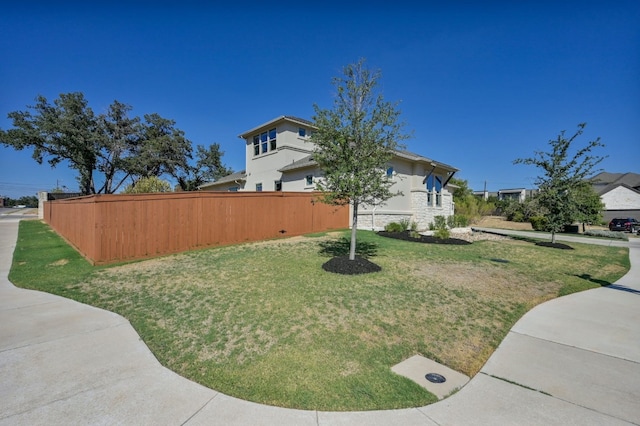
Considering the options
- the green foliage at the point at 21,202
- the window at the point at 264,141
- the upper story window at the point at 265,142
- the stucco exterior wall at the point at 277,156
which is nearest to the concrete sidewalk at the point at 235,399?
the stucco exterior wall at the point at 277,156

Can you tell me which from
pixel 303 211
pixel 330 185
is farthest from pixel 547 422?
pixel 303 211

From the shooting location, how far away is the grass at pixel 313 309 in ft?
9.86

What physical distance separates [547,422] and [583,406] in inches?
22.2

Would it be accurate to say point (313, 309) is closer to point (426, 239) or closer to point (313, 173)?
point (426, 239)

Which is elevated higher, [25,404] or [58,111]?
[58,111]

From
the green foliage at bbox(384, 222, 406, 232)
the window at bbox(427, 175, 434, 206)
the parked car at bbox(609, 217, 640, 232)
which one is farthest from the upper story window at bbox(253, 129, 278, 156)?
the parked car at bbox(609, 217, 640, 232)

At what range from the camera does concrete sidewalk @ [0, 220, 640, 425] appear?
242 centimetres

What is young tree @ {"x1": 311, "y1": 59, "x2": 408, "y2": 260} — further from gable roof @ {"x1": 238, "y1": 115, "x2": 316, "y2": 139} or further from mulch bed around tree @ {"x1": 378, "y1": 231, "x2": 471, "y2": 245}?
gable roof @ {"x1": 238, "y1": 115, "x2": 316, "y2": 139}

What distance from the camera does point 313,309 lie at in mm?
4750

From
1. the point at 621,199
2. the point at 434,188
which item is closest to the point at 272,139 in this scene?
the point at 434,188

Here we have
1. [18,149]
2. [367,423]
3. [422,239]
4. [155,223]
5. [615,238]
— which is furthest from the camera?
[18,149]

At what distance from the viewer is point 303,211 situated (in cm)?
1342

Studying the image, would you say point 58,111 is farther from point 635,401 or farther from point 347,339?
point 635,401

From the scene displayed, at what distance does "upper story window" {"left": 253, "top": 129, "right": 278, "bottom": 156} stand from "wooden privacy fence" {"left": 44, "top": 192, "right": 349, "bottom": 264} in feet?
24.3
